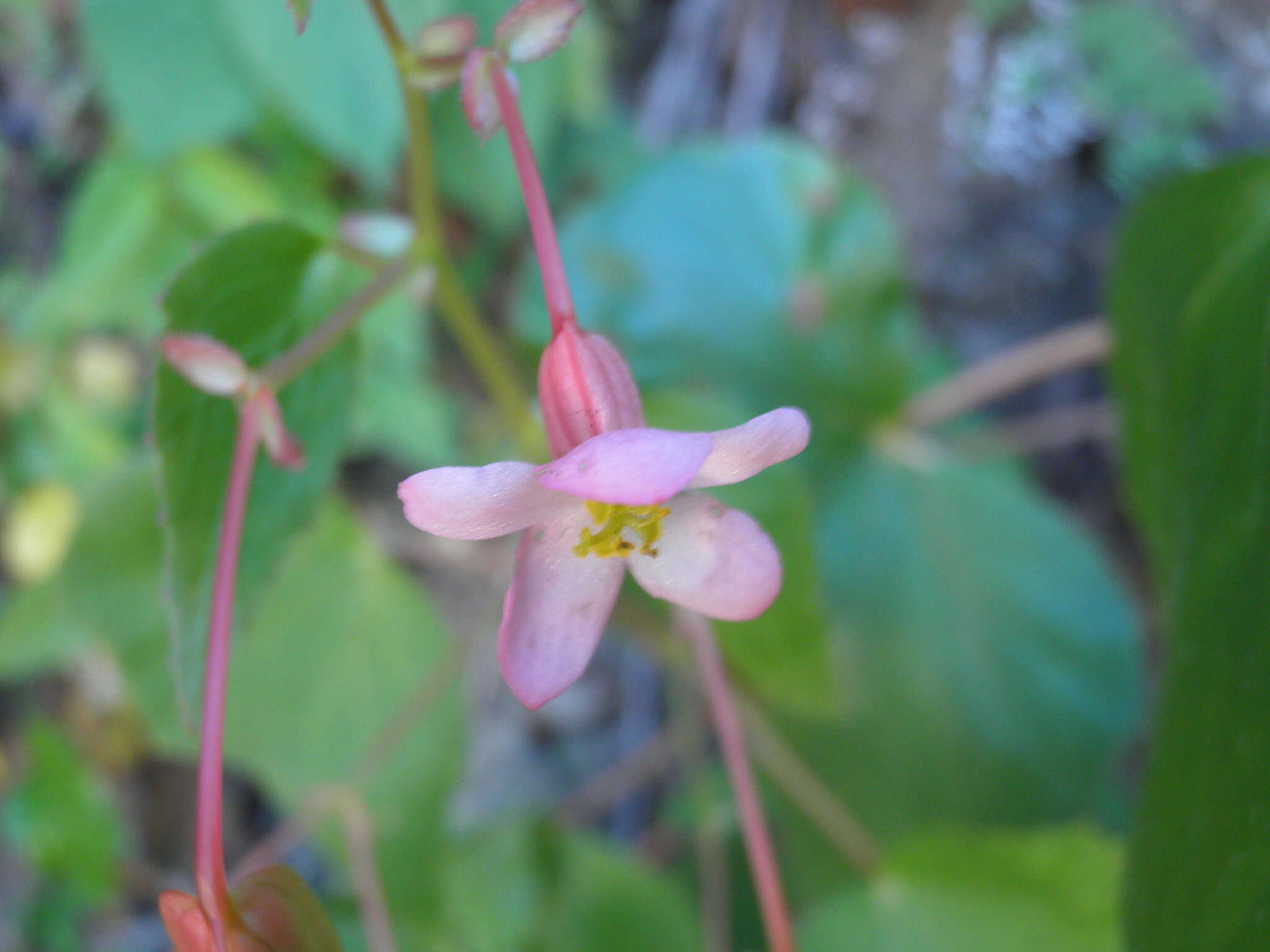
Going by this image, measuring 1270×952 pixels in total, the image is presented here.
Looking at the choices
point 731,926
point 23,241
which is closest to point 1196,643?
point 731,926

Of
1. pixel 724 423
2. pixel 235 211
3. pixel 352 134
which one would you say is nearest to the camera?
pixel 724 423

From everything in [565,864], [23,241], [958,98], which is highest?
[23,241]

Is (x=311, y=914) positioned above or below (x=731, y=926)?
above

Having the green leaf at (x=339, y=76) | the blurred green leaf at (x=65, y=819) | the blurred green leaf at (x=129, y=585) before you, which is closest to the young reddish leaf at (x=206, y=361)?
the blurred green leaf at (x=129, y=585)

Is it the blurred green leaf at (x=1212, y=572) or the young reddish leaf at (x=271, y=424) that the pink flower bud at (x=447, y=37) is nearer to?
the young reddish leaf at (x=271, y=424)

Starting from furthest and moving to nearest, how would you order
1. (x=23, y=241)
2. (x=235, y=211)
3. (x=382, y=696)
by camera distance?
1. (x=23, y=241)
2. (x=235, y=211)
3. (x=382, y=696)

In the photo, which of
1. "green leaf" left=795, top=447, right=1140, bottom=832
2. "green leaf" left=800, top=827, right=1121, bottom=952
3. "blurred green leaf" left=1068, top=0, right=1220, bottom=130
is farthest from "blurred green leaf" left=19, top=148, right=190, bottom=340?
"blurred green leaf" left=1068, top=0, right=1220, bottom=130

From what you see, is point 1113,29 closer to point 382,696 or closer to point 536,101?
point 536,101

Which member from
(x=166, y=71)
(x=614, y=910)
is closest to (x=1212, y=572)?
(x=614, y=910)
